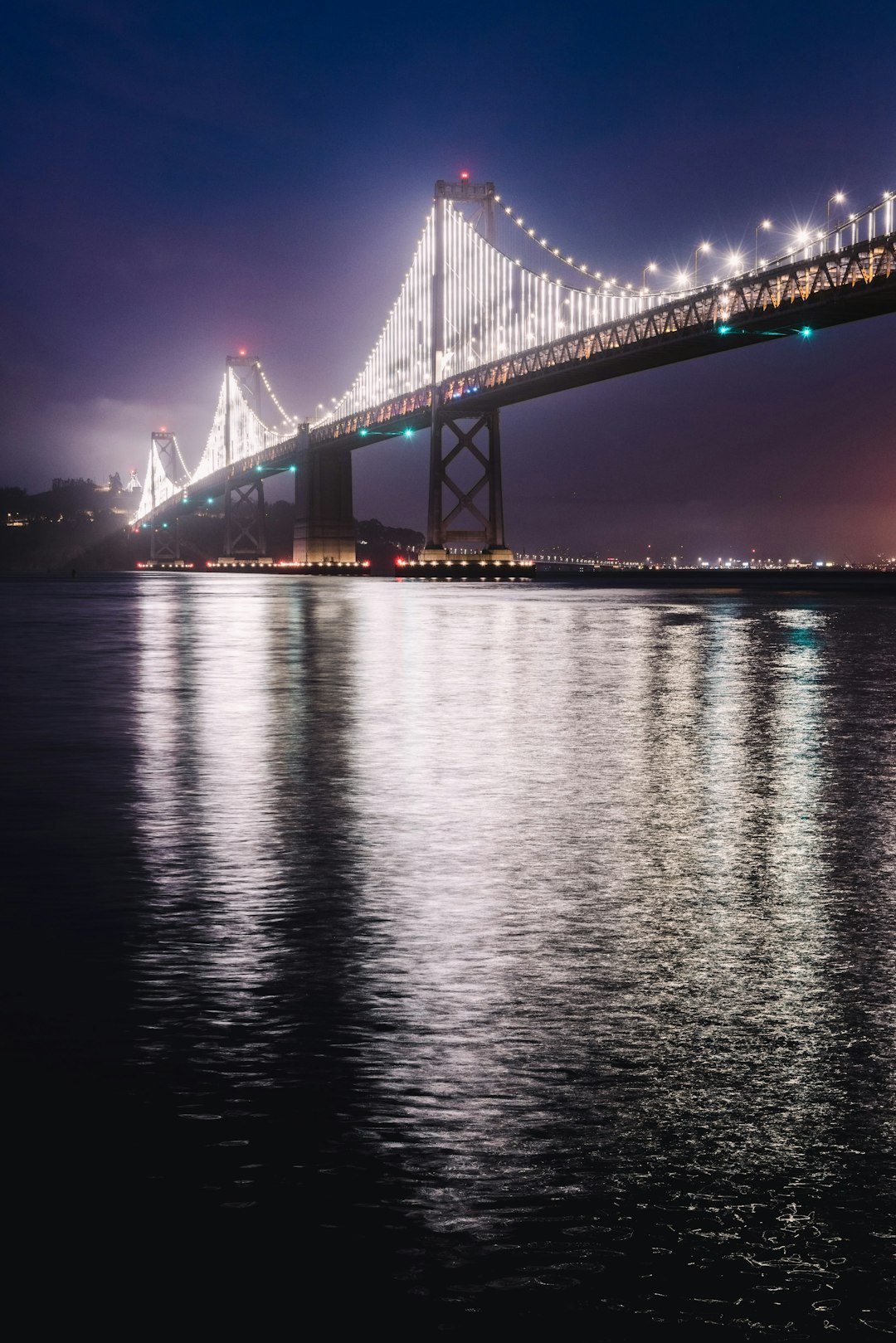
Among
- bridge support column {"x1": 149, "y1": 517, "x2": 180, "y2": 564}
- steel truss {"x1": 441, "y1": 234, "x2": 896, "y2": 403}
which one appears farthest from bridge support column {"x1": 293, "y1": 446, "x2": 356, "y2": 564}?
bridge support column {"x1": 149, "y1": 517, "x2": 180, "y2": 564}

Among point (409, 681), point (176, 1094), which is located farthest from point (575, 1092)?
point (409, 681)

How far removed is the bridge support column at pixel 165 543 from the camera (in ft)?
598

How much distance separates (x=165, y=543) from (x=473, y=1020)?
626 ft

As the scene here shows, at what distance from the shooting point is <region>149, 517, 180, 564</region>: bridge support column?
182150 mm

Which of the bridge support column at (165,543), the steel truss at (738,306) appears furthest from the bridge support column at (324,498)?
the bridge support column at (165,543)

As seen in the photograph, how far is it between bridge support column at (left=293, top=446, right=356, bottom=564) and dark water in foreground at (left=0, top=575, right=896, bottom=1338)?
96.3m

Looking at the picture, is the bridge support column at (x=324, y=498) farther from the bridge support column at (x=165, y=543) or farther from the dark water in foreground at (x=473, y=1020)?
the dark water in foreground at (x=473, y=1020)

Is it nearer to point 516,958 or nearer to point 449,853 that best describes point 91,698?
point 449,853

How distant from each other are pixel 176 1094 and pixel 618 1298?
1365mm

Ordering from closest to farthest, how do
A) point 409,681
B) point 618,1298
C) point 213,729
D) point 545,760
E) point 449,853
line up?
point 618,1298 < point 449,853 < point 545,760 < point 213,729 < point 409,681

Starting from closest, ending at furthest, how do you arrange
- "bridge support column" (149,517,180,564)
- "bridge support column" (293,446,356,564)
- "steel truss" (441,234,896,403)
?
"steel truss" (441,234,896,403)
"bridge support column" (293,446,356,564)
"bridge support column" (149,517,180,564)

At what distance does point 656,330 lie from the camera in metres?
63.1

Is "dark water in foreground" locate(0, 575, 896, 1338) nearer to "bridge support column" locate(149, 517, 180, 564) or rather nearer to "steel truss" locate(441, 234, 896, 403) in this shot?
"steel truss" locate(441, 234, 896, 403)

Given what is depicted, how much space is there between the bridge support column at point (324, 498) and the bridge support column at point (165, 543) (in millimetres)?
66101
